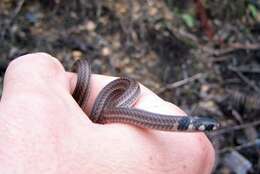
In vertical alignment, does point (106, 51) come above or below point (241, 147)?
above

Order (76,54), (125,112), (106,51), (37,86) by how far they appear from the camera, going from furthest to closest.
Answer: (106,51) < (76,54) < (125,112) < (37,86)

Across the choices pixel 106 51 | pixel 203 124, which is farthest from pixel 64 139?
pixel 106 51

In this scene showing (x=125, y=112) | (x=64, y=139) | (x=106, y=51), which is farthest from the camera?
(x=106, y=51)

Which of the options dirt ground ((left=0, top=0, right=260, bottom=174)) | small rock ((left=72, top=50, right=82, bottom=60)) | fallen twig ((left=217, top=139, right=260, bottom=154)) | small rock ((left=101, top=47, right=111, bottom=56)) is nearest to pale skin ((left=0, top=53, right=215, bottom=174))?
fallen twig ((left=217, top=139, right=260, bottom=154))

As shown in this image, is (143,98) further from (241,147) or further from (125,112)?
(241,147)

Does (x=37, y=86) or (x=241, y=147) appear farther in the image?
(x=241, y=147)

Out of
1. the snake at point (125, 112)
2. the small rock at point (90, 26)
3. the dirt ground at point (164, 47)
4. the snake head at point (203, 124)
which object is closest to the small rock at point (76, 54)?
the dirt ground at point (164, 47)

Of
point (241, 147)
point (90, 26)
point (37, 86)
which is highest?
point (37, 86)
